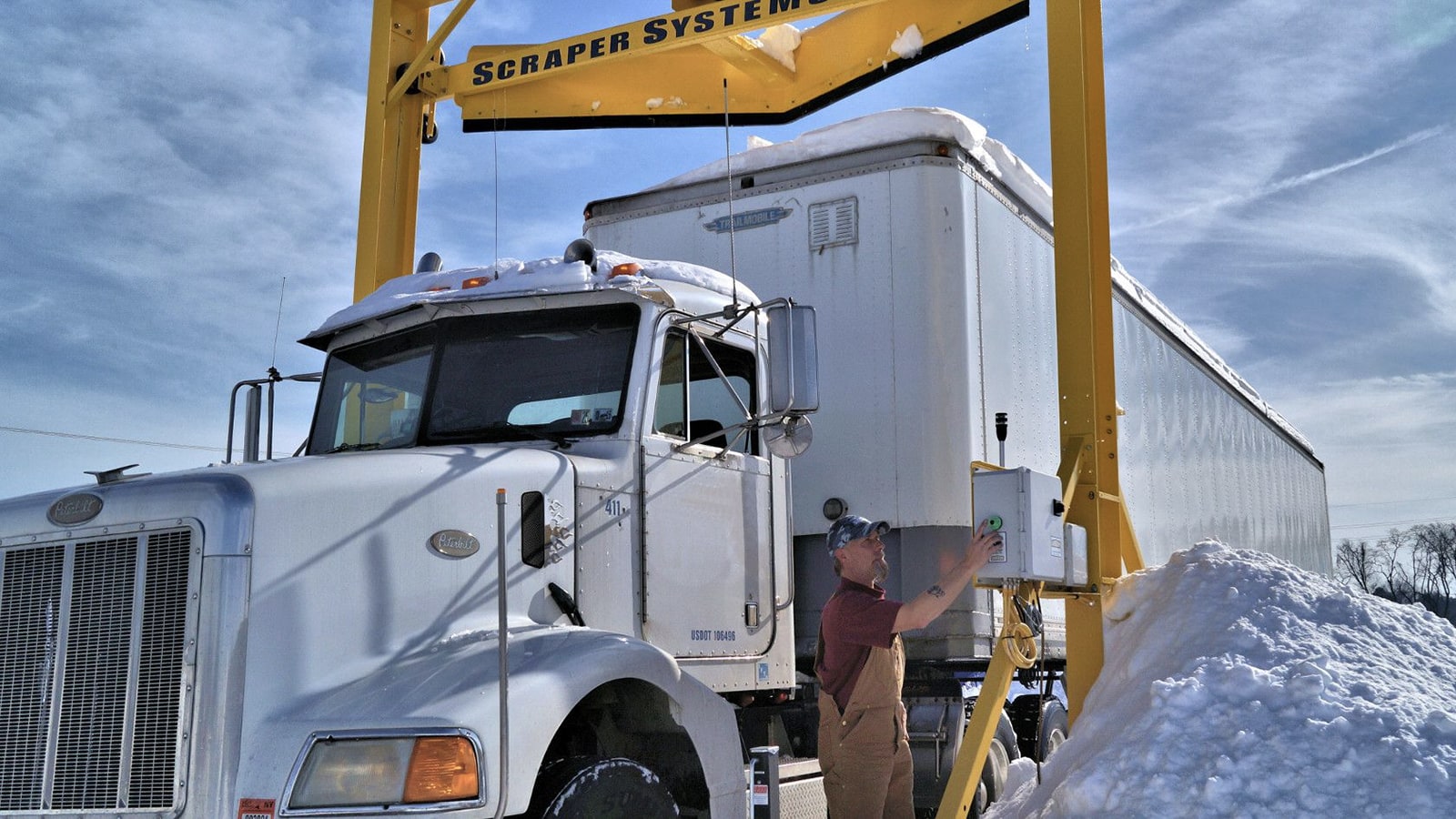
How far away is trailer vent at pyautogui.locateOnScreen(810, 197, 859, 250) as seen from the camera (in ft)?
24.7

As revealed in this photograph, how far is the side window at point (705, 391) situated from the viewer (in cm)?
551

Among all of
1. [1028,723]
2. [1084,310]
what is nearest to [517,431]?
[1084,310]

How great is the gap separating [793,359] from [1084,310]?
1647mm

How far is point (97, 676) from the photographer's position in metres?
4.01

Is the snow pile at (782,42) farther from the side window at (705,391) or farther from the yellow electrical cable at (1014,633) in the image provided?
the yellow electrical cable at (1014,633)

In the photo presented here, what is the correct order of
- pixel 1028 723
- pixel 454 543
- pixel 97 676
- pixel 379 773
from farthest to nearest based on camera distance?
pixel 1028 723, pixel 454 543, pixel 97 676, pixel 379 773

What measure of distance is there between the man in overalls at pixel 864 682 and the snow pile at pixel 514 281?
4.51ft

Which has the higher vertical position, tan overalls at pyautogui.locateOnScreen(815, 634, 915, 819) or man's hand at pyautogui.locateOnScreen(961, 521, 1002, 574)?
man's hand at pyautogui.locateOnScreen(961, 521, 1002, 574)

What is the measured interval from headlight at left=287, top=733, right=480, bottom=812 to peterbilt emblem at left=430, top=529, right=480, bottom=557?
0.89 m

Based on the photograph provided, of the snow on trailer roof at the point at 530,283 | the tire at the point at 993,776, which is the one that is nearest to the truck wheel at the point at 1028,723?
the tire at the point at 993,776

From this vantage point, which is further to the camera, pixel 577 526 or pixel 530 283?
pixel 530 283

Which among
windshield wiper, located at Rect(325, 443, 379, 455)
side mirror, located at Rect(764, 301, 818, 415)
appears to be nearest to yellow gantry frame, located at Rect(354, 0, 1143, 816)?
side mirror, located at Rect(764, 301, 818, 415)

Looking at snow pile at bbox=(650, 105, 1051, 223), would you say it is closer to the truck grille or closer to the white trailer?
the white trailer

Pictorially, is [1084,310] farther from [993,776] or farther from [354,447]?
[354,447]
